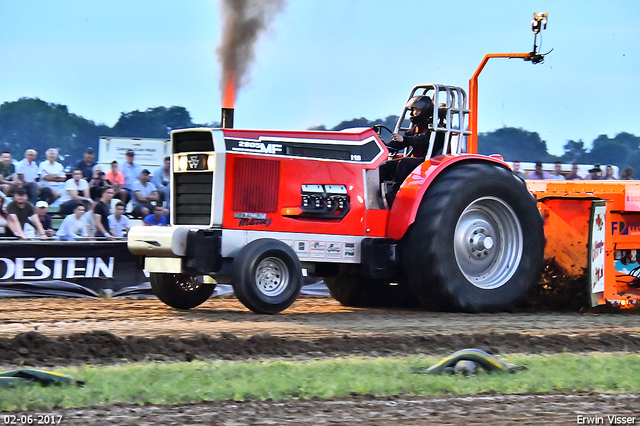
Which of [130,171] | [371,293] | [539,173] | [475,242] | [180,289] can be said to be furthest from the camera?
[539,173]

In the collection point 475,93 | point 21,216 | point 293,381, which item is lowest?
point 293,381

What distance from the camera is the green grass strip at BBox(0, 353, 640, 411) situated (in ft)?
15.7

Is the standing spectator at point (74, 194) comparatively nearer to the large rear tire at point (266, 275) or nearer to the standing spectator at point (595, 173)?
the large rear tire at point (266, 275)

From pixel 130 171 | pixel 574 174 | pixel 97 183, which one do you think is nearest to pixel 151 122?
pixel 130 171

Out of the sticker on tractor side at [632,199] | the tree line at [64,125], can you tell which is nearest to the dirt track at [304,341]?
the sticker on tractor side at [632,199]

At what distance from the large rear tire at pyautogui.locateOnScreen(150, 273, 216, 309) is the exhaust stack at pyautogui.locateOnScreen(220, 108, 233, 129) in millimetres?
1554

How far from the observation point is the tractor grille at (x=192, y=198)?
344 inches

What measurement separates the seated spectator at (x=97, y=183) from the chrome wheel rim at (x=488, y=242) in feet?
17.2

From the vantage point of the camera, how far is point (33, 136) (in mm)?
16688

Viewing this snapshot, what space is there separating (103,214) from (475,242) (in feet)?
17.0

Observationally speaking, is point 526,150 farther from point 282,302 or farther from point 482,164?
point 282,302

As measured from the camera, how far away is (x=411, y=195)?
9.11 meters

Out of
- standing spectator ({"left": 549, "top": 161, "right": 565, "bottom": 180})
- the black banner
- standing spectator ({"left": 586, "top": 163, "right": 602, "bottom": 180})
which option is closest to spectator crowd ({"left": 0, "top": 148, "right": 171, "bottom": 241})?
the black banner

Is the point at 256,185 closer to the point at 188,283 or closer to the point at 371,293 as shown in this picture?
the point at 188,283
